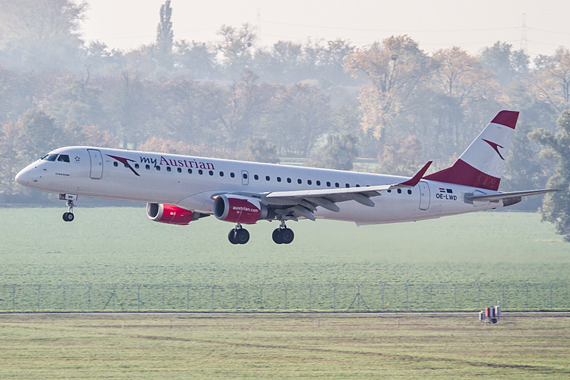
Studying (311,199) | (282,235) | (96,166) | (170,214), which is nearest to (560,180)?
(282,235)

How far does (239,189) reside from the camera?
59281mm

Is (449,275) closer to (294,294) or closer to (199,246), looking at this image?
(294,294)

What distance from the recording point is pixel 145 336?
388 feet

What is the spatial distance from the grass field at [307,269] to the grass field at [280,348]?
11471 mm

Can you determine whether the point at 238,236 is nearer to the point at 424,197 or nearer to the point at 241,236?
the point at 241,236

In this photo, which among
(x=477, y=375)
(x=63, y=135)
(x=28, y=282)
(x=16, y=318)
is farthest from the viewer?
(x=63, y=135)

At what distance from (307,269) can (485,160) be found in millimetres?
109385

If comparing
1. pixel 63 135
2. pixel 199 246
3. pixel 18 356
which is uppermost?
pixel 63 135

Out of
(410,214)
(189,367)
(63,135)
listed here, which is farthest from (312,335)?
(63,135)

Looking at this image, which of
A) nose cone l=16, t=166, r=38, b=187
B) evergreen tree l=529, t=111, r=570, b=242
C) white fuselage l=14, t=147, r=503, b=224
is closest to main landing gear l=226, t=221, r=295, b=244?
white fuselage l=14, t=147, r=503, b=224

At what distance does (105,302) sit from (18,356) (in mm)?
40225

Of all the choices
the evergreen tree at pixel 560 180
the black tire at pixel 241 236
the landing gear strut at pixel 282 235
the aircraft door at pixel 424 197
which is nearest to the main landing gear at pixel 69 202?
the black tire at pixel 241 236

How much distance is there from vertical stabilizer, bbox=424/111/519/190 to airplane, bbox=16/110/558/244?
62 centimetres

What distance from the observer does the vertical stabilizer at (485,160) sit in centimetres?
6988
